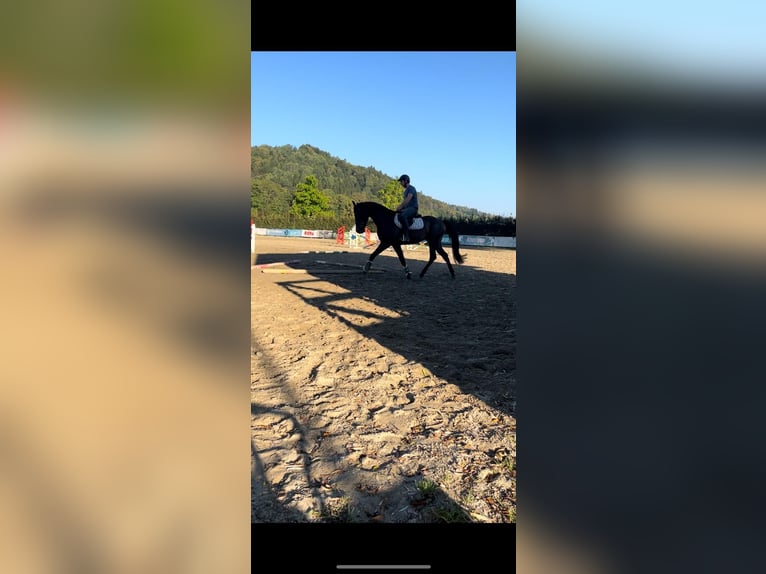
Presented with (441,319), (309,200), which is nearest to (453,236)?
(441,319)

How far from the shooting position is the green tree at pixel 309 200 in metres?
55.7

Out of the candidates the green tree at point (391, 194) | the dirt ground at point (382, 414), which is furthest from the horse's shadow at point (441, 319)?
the green tree at point (391, 194)

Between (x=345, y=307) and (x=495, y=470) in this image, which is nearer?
(x=495, y=470)
